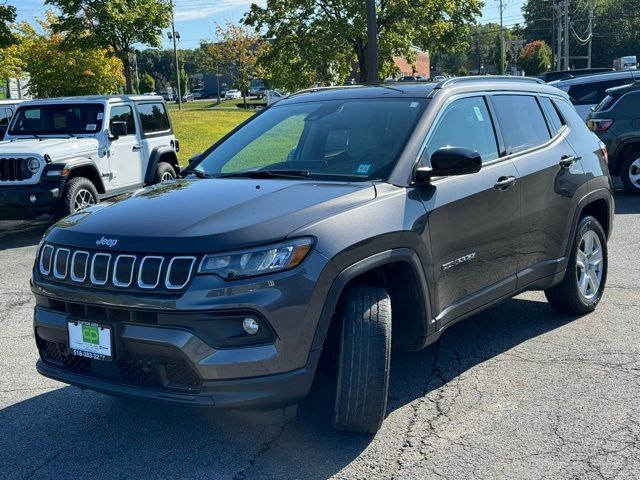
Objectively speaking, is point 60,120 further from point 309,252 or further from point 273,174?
point 309,252

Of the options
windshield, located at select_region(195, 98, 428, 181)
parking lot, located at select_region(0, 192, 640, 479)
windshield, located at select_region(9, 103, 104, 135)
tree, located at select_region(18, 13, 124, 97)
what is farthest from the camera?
→ tree, located at select_region(18, 13, 124, 97)

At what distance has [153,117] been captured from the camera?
12.7 meters

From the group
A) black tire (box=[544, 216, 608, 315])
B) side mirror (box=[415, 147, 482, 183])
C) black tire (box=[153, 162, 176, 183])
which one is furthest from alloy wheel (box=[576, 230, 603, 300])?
black tire (box=[153, 162, 176, 183])

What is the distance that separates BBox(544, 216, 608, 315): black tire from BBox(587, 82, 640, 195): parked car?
7.04m

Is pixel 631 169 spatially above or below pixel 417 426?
above

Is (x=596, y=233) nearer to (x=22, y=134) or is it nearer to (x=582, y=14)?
(x=22, y=134)

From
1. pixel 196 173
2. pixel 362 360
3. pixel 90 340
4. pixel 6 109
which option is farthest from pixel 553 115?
pixel 6 109

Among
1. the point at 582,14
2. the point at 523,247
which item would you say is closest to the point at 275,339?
the point at 523,247

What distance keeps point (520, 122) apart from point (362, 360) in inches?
99.0

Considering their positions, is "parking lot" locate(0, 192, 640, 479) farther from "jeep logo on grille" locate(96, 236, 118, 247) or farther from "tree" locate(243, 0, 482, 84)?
"tree" locate(243, 0, 482, 84)

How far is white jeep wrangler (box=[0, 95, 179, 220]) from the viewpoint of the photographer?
10.3 metres

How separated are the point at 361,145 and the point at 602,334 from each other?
7.80ft

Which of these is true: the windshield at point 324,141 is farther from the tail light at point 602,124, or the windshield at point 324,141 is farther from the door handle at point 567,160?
the tail light at point 602,124

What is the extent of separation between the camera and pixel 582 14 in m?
102
